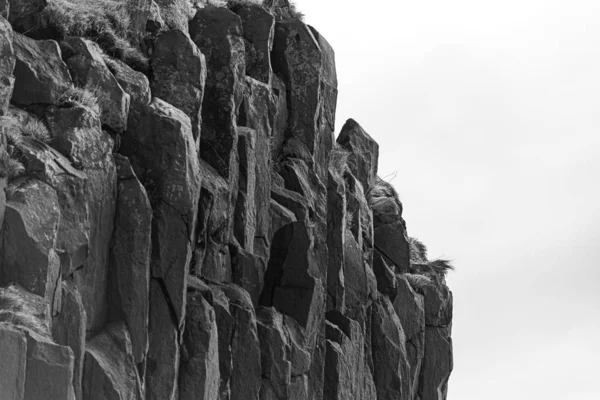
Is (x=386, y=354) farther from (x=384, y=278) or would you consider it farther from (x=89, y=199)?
(x=89, y=199)

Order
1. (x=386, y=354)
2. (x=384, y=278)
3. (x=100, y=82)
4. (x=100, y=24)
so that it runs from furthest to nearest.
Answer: (x=384, y=278)
(x=386, y=354)
(x=100, y=24)
(x=100, y=82)

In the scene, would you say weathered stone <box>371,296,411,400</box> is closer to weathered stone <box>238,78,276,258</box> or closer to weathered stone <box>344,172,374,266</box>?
weathered stone <box>344,172,374,266</box>

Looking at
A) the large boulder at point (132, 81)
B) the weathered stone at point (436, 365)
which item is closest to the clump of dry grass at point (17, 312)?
the large boulder at point (132, 81)

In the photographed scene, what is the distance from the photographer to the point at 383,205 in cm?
4659

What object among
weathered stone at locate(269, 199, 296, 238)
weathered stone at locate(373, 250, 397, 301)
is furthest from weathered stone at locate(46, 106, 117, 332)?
weathered stone at locate(373, 250, 397, 301)

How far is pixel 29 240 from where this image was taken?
84.0 ft

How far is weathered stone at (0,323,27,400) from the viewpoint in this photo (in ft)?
77.9

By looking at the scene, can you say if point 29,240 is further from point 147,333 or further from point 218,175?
point 218,175

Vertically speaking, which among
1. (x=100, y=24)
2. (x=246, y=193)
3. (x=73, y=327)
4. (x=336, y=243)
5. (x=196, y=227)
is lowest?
(x=73, y=327)

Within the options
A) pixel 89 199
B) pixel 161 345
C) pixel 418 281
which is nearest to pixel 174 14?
pixel 89 199

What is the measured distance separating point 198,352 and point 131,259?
283 centimetres

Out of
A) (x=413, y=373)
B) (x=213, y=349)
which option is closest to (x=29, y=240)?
(x=213, y=349)

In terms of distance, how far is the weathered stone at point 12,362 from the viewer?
23734mm

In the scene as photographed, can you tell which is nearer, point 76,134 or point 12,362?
point 12,362
